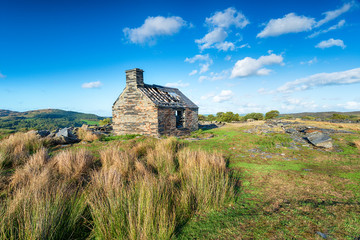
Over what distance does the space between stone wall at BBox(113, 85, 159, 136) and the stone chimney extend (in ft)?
1.13

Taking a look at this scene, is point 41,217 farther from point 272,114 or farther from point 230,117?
point 272,114

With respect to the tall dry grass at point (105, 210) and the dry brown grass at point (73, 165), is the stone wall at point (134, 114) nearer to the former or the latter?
the dry brown grass at point (73, 165)

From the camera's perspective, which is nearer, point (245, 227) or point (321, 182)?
point (245, 227)

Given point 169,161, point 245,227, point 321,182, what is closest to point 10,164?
point 169,161

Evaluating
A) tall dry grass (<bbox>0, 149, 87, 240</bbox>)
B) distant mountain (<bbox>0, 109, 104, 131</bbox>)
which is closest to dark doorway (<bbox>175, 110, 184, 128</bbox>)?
tall dry grass (<bbox>0, 149, 87, 240</bbox>)

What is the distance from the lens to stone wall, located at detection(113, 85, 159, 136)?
13.1 m

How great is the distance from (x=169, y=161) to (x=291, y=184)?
3643 mm

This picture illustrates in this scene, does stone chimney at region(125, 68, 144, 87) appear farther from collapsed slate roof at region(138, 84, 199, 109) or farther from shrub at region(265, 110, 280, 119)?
shrub at region(265, 110, 280, 119)

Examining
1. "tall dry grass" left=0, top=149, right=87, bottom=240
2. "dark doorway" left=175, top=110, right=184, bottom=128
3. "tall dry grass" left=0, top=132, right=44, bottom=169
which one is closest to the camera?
"tall dry grass" left=0, top=149, right=87, bottom=240

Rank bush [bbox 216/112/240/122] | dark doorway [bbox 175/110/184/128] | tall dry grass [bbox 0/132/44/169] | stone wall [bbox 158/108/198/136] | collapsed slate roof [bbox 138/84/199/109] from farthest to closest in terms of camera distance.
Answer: bush [bbox 216/112/240/122]
dark doorway [bbox 175/110/184/128]
collapsed slate roof [bbox 138/84/199/109]
stone wall [bbox 158/108/198/136]
tall dry grass [bbox 0/132/44/169]

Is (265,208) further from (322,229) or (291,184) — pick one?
(291,184)

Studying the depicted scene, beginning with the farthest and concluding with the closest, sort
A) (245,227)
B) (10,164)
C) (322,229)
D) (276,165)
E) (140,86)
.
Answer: (140,86), (10,164), (276,165), (245,227), (322,229)

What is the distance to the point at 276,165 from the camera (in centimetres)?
553

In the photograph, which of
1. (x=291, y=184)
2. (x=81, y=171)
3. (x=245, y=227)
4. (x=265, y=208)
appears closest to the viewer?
(x=245, y=227)
